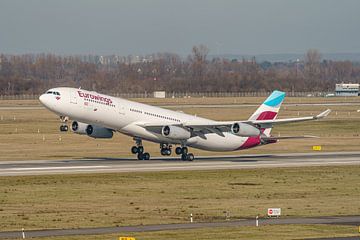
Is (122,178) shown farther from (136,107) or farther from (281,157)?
(281,157)

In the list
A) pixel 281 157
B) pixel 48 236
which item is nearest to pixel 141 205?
pixel 48 236

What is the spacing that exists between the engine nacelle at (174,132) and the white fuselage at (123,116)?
29.3 inches

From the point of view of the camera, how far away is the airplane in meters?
67.3

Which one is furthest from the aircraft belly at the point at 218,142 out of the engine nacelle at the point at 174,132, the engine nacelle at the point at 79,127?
the engine nacelle at the point at 79,127

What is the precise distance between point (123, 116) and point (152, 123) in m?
2.63

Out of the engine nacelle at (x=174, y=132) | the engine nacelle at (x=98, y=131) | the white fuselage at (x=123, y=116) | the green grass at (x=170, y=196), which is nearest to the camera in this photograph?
the green grass at (x=170, y=196)

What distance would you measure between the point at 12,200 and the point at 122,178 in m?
11.5

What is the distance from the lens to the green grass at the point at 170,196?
43.1 meters

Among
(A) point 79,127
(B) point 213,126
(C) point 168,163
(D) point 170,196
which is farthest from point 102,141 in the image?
(D) point 170,196

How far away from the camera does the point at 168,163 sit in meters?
70.6

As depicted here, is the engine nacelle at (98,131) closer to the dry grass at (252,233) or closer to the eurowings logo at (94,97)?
the eurowings logo at (94,97)

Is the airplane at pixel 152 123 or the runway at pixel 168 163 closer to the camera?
the runway at pixel 168 163

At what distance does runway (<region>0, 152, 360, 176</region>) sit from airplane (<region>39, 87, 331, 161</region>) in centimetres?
147

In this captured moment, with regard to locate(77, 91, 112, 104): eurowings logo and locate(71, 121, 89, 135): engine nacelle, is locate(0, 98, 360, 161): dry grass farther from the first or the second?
locate(77, 91, 112, 104): eurowings logo
